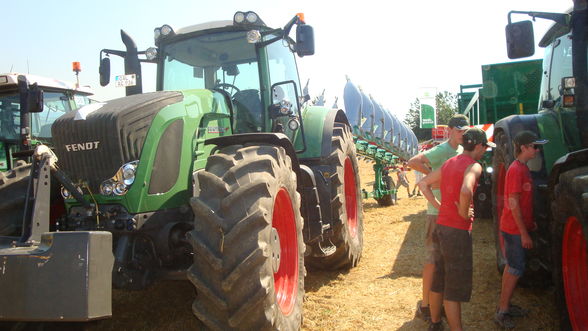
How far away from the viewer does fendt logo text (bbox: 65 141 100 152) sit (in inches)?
133

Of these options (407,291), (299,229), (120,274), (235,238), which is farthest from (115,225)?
(407,291)

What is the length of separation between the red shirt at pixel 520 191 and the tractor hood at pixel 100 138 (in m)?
2.75

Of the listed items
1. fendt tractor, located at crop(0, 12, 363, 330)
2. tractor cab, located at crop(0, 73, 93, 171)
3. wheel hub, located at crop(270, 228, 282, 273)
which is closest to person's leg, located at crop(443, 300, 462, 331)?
fendt tractor, located at crop(0, 12, 363, 330)

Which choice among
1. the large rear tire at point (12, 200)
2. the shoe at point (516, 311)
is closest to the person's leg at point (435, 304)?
the shoe at point (516, 311)

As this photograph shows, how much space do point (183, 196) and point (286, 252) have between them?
0.91 meters

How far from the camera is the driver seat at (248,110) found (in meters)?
4.58

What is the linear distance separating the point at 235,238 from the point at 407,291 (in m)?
2.55

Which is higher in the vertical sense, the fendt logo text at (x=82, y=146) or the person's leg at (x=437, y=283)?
the fendt logo text at (x=82, y=146)

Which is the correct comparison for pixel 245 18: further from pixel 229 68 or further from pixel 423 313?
pixel 423 313

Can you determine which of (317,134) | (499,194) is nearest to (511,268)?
(499,194)

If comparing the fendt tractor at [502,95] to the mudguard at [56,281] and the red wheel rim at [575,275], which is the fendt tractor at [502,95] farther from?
the mudguard at [56,281]

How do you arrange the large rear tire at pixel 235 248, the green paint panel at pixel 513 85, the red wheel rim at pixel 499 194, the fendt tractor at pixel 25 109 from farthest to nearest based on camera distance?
the green paint panel at pixel 513 85
the fendt tractor at pixel 25 109
the red wheel rim at pixel 499 194
the large rear tire at pixel 235 248

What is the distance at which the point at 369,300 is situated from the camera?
4684mm

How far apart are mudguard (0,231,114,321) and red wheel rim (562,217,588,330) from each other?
2.89 meters
